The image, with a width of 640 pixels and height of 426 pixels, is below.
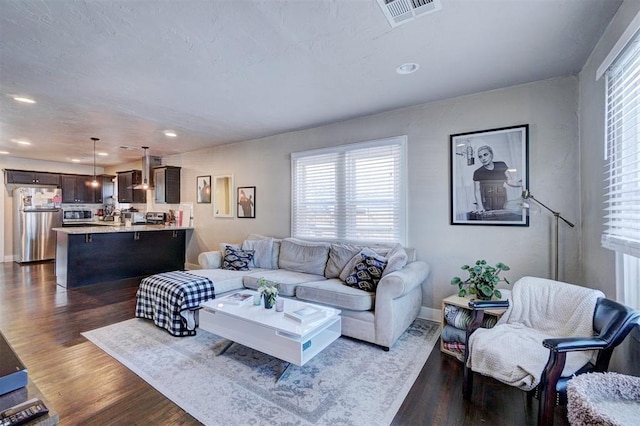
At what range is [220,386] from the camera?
6.95ft

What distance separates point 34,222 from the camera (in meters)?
6.85

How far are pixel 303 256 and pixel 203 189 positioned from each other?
312 centimetres

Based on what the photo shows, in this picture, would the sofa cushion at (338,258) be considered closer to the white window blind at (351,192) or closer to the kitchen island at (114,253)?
the white window blind at (351,192)

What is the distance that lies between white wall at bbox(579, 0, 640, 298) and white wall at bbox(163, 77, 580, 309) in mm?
139

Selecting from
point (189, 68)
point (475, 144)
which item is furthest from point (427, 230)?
point (189, 68)

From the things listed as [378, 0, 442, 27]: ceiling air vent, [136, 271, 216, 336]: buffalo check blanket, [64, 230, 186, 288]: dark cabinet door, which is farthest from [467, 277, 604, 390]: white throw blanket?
[64, 230, 186, 288]: dark cabinet door

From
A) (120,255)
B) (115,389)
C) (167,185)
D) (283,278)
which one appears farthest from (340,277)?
(167,185)

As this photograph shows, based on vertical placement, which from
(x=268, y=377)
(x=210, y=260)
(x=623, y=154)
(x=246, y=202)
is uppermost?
(x=623, y=154)

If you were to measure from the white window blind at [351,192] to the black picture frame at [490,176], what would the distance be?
0.63 m

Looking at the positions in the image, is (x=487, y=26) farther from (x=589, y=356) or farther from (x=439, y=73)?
(x=589, y=356)

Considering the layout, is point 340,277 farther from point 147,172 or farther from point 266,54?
point 147,172

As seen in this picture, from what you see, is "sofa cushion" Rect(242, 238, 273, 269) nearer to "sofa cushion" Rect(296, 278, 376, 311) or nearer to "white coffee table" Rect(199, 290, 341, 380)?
"sofa cushion" Rect(296, 278, 376, 311)

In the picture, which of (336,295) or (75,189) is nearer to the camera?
(336,295)

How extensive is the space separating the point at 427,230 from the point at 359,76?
75.7 inches
